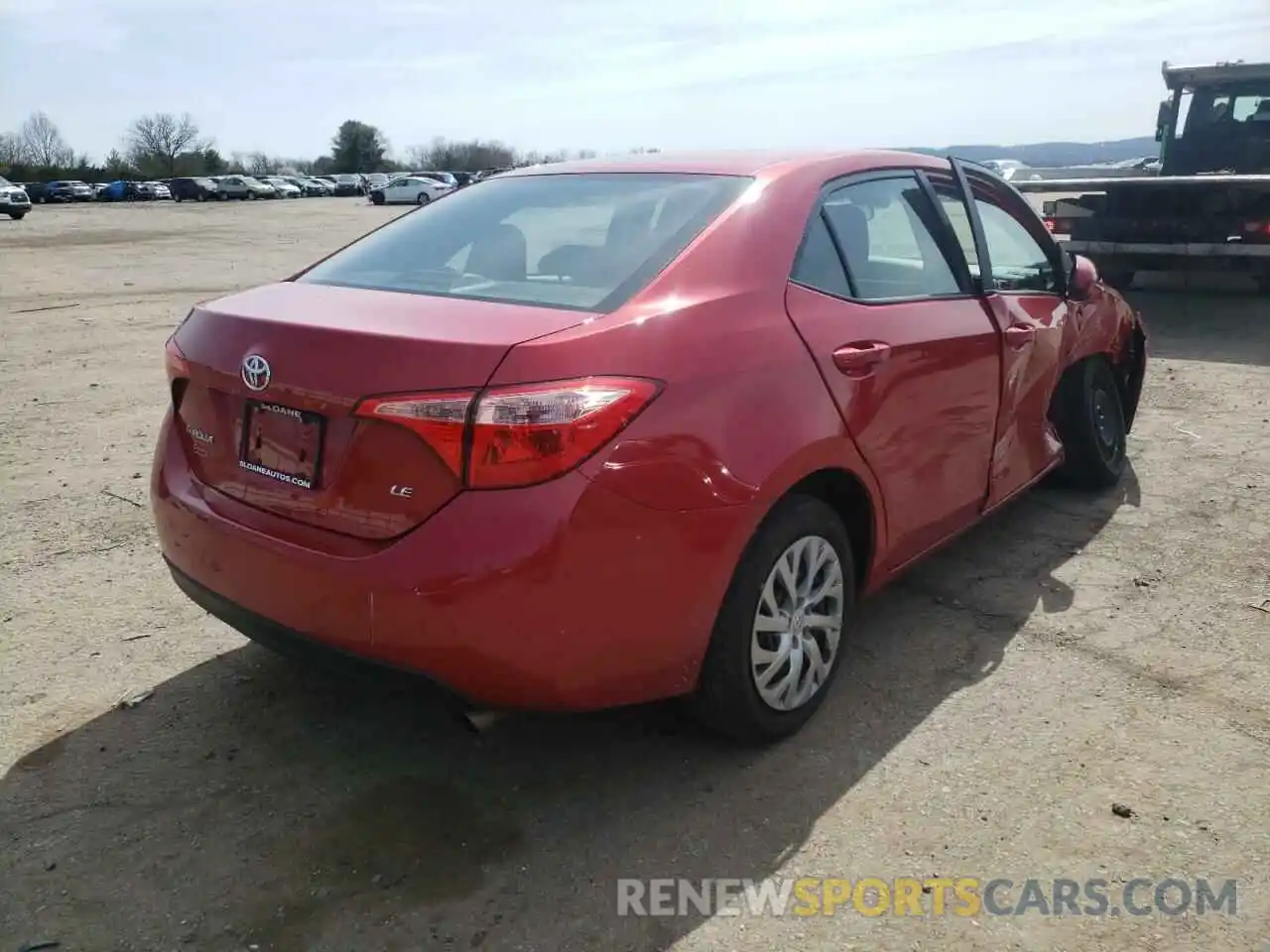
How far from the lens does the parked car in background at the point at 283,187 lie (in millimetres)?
68875

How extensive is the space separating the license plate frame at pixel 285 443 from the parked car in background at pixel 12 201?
137ft

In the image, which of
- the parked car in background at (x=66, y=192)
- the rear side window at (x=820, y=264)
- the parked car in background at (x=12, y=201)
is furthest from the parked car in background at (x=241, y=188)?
the rear side window at (x=820, y=264)

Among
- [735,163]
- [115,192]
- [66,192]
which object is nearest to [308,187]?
[115,192]

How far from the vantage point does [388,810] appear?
8.99 ft

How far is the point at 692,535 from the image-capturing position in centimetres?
254

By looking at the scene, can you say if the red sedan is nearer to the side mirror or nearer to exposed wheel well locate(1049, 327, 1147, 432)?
the side mirror

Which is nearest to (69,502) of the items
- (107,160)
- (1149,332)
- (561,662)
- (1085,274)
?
(561,662)

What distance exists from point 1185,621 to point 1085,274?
1.71 metres

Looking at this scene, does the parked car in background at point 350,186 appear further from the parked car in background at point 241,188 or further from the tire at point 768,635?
the tire at point 768,635

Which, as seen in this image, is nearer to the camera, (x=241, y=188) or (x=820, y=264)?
(x=820, y=264)

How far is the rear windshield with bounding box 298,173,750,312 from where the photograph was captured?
2.77 m

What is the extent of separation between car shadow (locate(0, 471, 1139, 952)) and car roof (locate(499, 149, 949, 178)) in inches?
65.6

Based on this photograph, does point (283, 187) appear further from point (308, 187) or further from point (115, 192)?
point (115, 192)

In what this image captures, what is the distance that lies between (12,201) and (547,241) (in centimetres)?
4186
